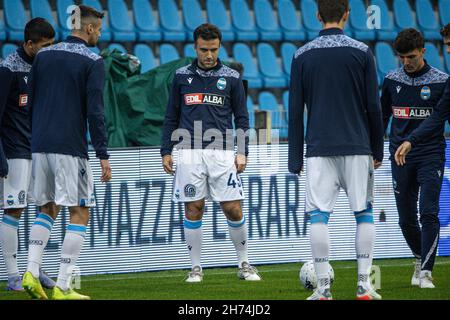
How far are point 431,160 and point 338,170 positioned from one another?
154 cm

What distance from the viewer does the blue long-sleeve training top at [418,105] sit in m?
→ 7.53

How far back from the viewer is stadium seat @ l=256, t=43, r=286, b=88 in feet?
51.5

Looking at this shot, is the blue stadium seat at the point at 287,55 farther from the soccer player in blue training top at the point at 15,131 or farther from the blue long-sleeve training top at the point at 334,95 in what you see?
the blue long-sleeve training top at the point at 334,95

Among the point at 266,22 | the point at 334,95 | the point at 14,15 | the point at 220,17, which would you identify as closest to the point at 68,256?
the point at 334,95

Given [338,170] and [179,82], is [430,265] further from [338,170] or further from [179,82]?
[179,82]

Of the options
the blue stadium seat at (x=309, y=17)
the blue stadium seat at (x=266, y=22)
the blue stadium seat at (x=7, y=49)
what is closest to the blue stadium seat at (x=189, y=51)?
the blue stadium seat at (x=266, y=22)

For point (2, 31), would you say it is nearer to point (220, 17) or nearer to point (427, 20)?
point (220, 17)

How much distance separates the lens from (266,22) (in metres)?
16.5

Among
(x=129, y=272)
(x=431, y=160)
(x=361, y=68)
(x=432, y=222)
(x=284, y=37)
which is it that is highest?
(x=284, y=37)

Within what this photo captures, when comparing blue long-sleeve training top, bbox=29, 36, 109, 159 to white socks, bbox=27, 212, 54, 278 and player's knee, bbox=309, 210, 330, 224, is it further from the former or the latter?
player's knee, bbox=309, 210, 330, 224

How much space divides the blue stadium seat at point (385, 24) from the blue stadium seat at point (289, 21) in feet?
5.24

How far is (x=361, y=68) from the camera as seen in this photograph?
615 cm

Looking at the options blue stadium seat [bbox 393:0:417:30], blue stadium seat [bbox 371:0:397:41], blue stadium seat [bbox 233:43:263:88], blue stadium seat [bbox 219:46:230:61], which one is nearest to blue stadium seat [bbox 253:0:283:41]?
blue stadium seat [bbox 233:43:263:88]

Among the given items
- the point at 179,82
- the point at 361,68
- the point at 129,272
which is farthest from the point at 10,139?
the point at 361,68
